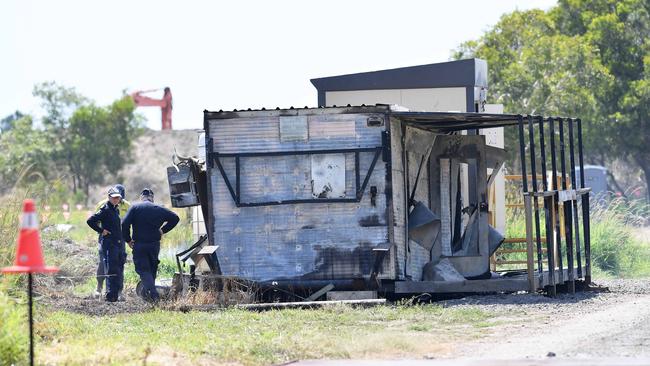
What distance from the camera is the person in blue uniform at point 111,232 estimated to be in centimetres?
2052

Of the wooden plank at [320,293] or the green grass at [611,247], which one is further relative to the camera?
the green grass at [611,247]

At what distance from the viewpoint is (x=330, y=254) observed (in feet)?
63.4

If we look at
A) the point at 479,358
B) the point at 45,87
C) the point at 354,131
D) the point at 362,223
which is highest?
the point at 45,87

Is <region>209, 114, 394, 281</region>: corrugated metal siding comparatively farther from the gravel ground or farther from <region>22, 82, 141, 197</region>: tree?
<region>22, 82, 141, 197</region>: tree

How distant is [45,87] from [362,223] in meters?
54.0

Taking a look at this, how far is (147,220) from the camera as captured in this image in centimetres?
1970

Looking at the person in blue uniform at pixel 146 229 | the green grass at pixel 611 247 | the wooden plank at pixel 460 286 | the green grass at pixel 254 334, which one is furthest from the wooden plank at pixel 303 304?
the green grass at pixel 611 247

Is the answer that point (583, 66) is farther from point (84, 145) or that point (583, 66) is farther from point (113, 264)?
point (113, 264)

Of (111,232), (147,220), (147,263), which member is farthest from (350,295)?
(111,232)

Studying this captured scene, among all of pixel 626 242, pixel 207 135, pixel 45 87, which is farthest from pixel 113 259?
pixel 45 87

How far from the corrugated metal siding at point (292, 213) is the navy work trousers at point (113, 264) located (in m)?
1.74

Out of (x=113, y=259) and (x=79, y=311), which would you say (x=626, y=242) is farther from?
(x=79, y=311)

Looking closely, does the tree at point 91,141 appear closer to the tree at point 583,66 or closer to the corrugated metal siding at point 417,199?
the tree at point 583,66

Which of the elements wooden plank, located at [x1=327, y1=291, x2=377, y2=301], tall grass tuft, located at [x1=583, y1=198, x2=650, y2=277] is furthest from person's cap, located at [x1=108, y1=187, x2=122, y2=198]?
tall grass tuft, located at [x1=583, y1=198, x2=650, y2=277]
